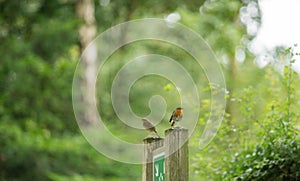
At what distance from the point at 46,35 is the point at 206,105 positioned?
773 cm

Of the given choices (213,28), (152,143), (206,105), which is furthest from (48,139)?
(152,143)

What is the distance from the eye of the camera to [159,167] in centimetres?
293

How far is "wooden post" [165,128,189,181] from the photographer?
2758 mm

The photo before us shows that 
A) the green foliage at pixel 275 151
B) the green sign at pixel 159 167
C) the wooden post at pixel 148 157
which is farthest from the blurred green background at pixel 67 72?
the green sign at pixel 159 167

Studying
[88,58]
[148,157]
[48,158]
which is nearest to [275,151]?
[148,157]

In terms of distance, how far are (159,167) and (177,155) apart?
189 mm

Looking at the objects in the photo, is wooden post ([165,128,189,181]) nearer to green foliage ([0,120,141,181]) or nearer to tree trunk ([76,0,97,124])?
green foliage ([0,120,141,181])

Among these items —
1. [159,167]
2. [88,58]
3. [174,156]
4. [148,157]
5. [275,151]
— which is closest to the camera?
[174,156]

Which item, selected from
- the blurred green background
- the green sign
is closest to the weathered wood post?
the green sign

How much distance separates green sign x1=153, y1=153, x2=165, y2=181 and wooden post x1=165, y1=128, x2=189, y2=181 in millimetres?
74

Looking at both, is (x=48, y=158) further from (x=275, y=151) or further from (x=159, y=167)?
(x=159, y=167)

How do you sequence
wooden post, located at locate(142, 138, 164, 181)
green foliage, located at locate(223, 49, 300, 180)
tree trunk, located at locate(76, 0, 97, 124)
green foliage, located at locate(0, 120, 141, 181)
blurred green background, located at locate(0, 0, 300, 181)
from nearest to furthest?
wooden post, located at locate(142, 138, 164, 181) < green foliage, located at locate(223, 49, 300, 180) < green foliage, located at locate(0, 120, 141, 181) < blurred green background, located at locate(0, 0, 300, 181) < tree trunk, located at locate(76, 0, 97, 124)

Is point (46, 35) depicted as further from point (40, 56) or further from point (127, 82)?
point (127, 82)

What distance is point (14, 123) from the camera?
10352 millimetres
